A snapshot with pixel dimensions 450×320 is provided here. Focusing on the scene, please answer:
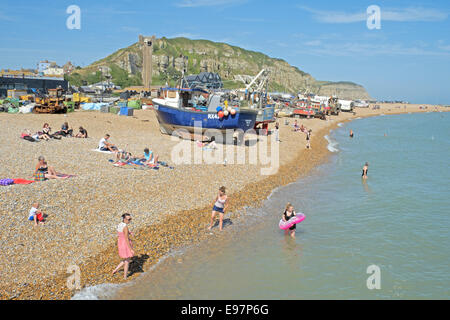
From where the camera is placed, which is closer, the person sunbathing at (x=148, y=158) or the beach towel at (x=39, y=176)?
the beach towel at (x=39, y=176)

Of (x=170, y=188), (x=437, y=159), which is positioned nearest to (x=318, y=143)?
(x=437, y=159)

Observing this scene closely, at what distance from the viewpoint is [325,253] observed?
12547 mm

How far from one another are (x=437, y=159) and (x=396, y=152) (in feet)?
Result: 12.7

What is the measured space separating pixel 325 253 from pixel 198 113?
54.5 ft

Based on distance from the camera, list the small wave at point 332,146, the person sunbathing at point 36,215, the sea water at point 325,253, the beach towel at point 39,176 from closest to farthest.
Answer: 1. the sea water at point 325,253
2. the person sunbathing at point 36,215
3. the beach towel at point 39,176
4. the small wave at point 332,146

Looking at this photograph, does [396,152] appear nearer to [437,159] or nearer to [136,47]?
[437,159]

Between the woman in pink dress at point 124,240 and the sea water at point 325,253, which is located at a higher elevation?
the woman in pink dress at point 124,240

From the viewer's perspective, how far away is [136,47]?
154 m

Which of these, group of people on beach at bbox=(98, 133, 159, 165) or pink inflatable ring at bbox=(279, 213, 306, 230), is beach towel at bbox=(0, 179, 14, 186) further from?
pink inflatable ring at bbox=(279, 213, 306, 230)

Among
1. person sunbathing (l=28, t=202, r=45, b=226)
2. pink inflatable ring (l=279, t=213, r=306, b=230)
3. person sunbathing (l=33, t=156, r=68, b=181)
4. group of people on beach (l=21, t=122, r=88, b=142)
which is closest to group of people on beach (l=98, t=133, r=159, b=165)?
group of people on beach (l=21, t=122, r=88, b=142)

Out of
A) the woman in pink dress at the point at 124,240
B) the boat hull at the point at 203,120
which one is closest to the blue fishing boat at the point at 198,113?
the boat hull at the point at 203,120

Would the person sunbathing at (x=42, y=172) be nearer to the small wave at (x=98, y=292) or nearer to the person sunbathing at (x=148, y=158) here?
the person sunbathing at (x=148, y=158)

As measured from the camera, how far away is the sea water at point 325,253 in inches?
399

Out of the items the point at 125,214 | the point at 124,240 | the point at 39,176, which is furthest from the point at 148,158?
the point at 124,240
